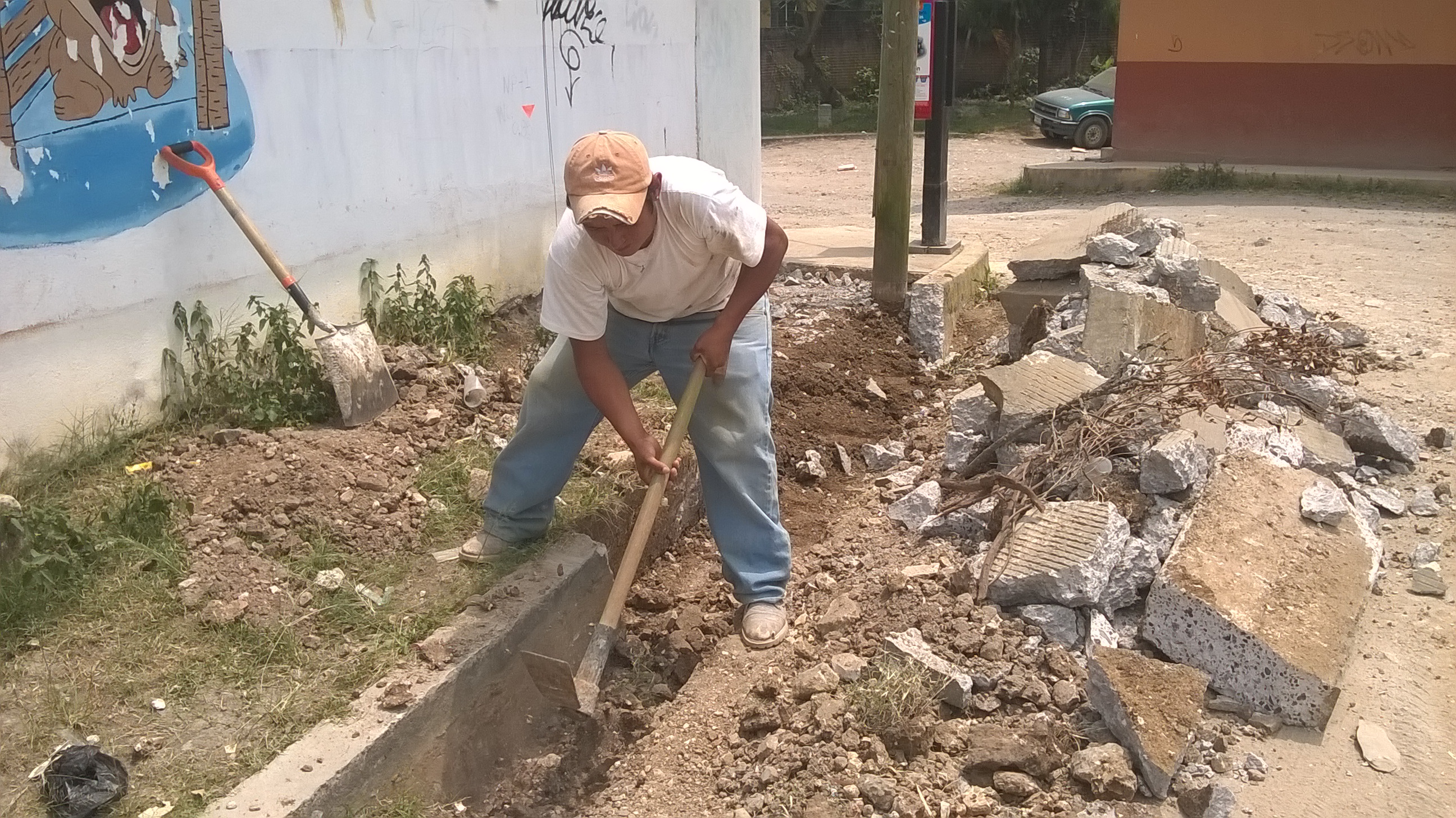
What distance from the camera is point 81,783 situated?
256cm

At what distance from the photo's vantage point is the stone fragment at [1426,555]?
3842 millimetres

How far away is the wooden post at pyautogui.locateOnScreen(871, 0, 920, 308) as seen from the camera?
6230 millimetres

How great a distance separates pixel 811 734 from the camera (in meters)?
2.95

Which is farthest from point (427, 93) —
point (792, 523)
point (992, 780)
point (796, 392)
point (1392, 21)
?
point (1392, 21)

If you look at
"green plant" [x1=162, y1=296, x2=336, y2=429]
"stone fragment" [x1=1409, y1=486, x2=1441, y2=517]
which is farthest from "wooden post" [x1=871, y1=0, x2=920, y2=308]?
"green plant" [x1=162, y1=296, x2=336, y2=429]

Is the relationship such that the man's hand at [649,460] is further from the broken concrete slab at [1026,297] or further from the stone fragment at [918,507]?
the broken concrete slab at [1026,297]

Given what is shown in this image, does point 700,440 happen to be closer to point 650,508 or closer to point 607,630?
point 650,508

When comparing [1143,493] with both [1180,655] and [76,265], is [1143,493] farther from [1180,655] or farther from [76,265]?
[76,265]

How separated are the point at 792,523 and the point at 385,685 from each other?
193cm

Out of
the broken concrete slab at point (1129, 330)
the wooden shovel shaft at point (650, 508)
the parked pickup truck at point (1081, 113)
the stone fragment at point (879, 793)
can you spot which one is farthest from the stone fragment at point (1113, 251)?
the parked pickup truck at point (1081, 113)

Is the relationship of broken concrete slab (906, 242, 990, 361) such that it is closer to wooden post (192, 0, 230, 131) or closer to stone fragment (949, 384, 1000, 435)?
stone fragment (949, 384, 1000, 435)

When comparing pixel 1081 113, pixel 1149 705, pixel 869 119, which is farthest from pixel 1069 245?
pixel 869 119

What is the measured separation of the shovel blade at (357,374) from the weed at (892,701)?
228 cm

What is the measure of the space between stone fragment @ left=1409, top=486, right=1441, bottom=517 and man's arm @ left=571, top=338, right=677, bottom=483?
2.84 metres
